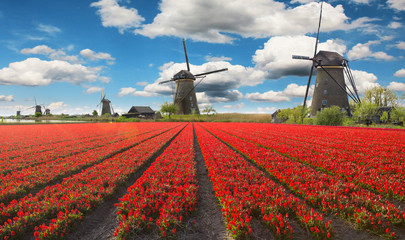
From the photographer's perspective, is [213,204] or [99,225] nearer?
[99,225]

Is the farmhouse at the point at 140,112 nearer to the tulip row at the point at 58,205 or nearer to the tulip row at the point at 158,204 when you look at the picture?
the tulip row at the point at 58,205

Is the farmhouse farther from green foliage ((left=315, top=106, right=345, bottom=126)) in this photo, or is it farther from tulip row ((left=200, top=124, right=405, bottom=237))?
tulip row ((left=200, top=124, right=405, bottom=237))

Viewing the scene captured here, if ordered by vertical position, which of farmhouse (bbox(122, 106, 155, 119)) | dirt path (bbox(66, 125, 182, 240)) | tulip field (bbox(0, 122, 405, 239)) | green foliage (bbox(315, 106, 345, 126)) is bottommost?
dirt path (bbox(66, 125, 182, 240))

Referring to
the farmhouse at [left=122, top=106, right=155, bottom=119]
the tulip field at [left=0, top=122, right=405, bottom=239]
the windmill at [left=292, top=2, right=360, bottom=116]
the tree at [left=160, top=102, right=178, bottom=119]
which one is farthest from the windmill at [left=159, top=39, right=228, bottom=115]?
the tulip field at [left=0, top=122, right=405, bottom=239]

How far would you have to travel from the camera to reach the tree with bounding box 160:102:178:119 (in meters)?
81.8

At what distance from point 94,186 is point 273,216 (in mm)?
5315

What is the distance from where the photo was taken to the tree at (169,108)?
81.8m

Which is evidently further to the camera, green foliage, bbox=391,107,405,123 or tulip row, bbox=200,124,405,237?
green foliage, bbox=391,107,405,123

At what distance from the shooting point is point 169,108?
8431 centimetres

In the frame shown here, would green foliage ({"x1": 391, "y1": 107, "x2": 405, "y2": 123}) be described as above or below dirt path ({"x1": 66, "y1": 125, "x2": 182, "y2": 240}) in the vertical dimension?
above

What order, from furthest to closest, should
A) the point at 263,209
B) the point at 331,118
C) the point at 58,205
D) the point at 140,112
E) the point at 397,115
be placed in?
the point at 140,112 → the point at 397,115 → the point at 331,118 → the point at 58,205 → the point at 263,209

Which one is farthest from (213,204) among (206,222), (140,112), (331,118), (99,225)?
(140,112)

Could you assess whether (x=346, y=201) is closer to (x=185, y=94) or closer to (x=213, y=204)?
(x=213, y=204)

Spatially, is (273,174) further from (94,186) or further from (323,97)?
(323,97)
